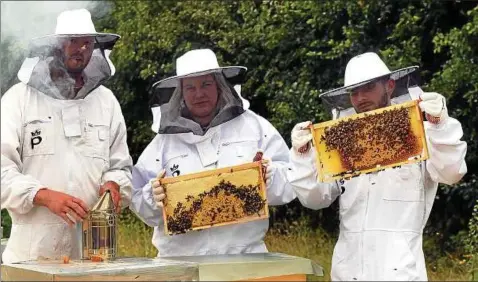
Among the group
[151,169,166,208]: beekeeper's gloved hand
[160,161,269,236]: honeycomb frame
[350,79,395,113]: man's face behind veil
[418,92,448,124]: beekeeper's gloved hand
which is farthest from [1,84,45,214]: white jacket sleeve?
[418,92,448,124]: beekeeper's gloved hand

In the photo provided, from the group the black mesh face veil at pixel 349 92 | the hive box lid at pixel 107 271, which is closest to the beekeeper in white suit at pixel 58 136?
the hive box lid at pixel 107 271

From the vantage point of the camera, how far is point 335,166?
4082 millimetres

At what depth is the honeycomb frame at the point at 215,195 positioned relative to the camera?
429 centimetres

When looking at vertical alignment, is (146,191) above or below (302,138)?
below

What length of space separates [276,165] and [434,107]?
3.36ft

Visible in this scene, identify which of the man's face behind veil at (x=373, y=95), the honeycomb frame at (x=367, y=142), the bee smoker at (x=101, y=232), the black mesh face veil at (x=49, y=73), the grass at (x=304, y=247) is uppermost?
the black mesh face veil at (x=49, y=73)

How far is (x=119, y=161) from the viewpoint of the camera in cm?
455

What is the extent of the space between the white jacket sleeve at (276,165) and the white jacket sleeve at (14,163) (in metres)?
1.24

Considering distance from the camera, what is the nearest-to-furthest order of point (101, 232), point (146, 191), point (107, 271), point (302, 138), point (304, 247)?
1. point (107, 271)
2. point (101, 232)
3. point (302, 138)
4. point (146, 191)
5. point (304, 247)

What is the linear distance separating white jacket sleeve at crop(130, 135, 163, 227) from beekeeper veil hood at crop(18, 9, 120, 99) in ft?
1.68

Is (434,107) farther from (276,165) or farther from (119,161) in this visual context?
(119,161)

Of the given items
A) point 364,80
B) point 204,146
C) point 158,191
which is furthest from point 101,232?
point 364,80

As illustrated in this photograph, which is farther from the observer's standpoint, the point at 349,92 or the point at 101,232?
the point at 349,92

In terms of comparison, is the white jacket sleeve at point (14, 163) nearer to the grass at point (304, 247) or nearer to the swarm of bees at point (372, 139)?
the swarm of bees at point (372, 139)
